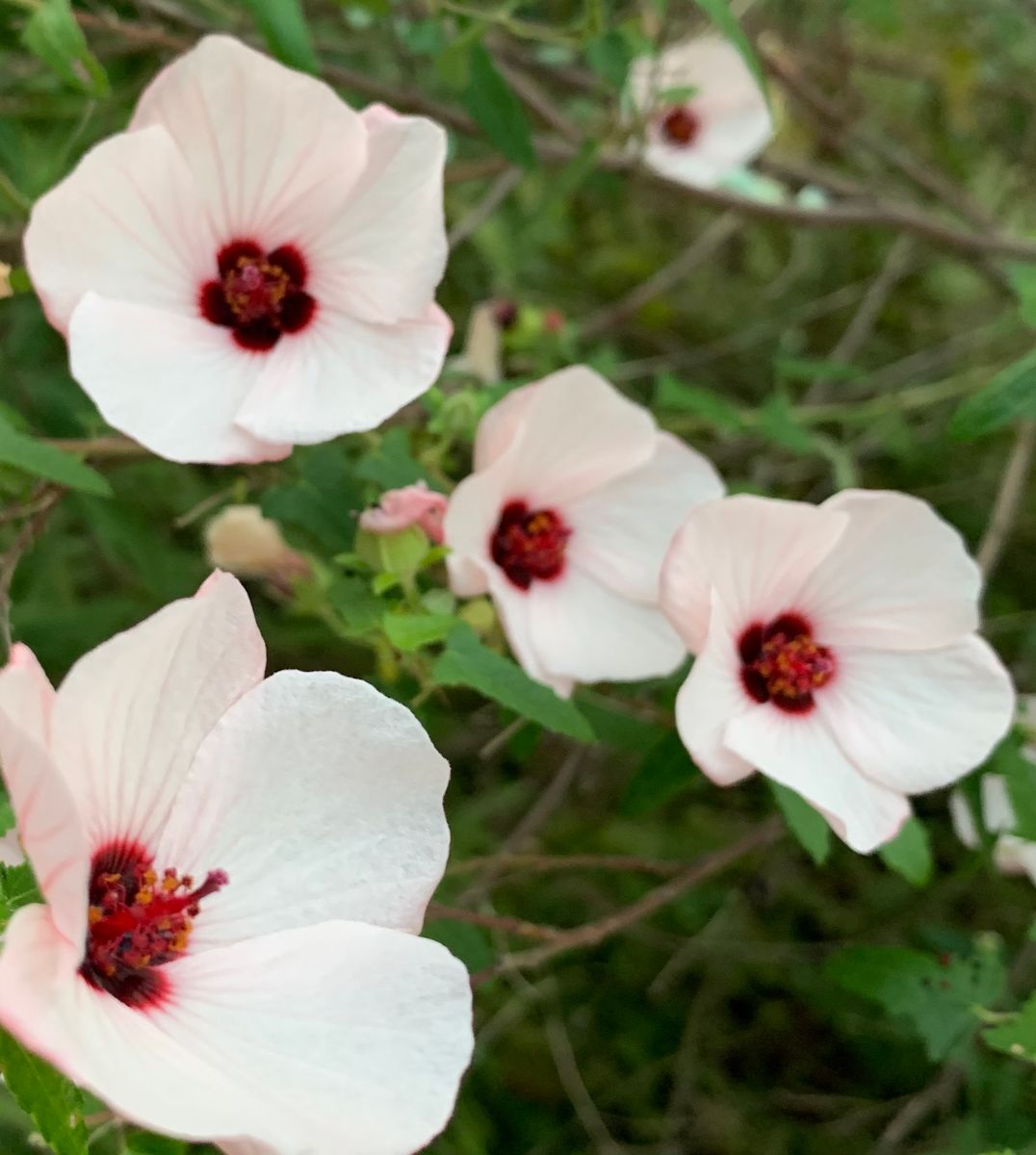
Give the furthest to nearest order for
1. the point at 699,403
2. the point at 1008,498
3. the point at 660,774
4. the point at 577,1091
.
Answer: the point at 577,1091
the point at 1008,498
the point at 699,403
the point at 660,774

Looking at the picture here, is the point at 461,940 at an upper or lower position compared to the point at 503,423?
lower

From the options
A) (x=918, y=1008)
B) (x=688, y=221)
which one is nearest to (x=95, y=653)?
(x=918, y=1008)

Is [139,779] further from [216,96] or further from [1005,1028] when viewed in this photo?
[1005,1028]

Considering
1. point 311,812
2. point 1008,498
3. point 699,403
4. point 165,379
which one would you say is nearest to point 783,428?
point 699,403

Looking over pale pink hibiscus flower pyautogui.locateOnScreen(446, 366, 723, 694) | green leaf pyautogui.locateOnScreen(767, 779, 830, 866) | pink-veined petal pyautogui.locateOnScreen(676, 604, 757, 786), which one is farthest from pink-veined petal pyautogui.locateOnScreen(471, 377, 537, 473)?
green leaf pyautogui.locateOnScreen(767, 779, 830, 866)

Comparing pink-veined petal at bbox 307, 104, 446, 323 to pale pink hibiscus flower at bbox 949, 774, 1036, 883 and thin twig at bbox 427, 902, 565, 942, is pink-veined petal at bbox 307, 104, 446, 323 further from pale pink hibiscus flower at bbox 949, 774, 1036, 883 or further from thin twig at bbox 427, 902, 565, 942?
pale pink hibiscus flower at bbox 949, 774, 1036, 883

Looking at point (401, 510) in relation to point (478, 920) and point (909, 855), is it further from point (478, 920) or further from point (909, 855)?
point (909, 855)
